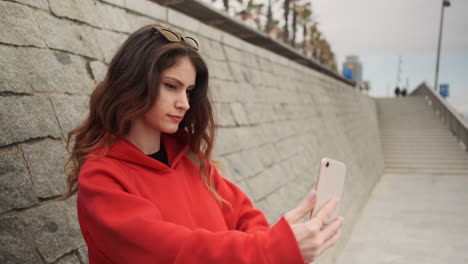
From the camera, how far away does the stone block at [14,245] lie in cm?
174

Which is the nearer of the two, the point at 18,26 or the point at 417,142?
the point at 18,26

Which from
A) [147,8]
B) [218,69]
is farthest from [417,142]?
[147,8]

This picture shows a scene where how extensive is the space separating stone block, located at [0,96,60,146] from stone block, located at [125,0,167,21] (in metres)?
1.45

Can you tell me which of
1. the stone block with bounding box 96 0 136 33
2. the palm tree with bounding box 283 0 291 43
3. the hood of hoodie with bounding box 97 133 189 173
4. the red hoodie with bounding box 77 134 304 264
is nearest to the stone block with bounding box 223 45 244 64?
the stone block with bounding box 96 0 136 33

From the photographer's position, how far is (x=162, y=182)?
1.37 m

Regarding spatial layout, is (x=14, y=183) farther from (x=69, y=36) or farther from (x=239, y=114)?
(x=239, y=114)

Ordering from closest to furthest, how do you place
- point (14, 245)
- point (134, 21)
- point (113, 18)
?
point (14, 245), point (113, 18), point (134, 21)

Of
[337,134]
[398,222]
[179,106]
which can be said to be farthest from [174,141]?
[337,134]

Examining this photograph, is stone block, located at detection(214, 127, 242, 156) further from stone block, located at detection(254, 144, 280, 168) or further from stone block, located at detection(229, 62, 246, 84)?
stone block, located at detection(229, 62, 246, 84)

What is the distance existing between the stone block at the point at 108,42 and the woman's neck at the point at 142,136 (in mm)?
1546

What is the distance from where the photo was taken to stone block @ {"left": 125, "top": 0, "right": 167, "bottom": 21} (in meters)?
3.39

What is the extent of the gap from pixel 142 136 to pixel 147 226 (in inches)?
17.4

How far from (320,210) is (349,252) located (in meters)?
5.51

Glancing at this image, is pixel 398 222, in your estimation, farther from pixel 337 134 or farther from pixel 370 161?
pixel 370 161
